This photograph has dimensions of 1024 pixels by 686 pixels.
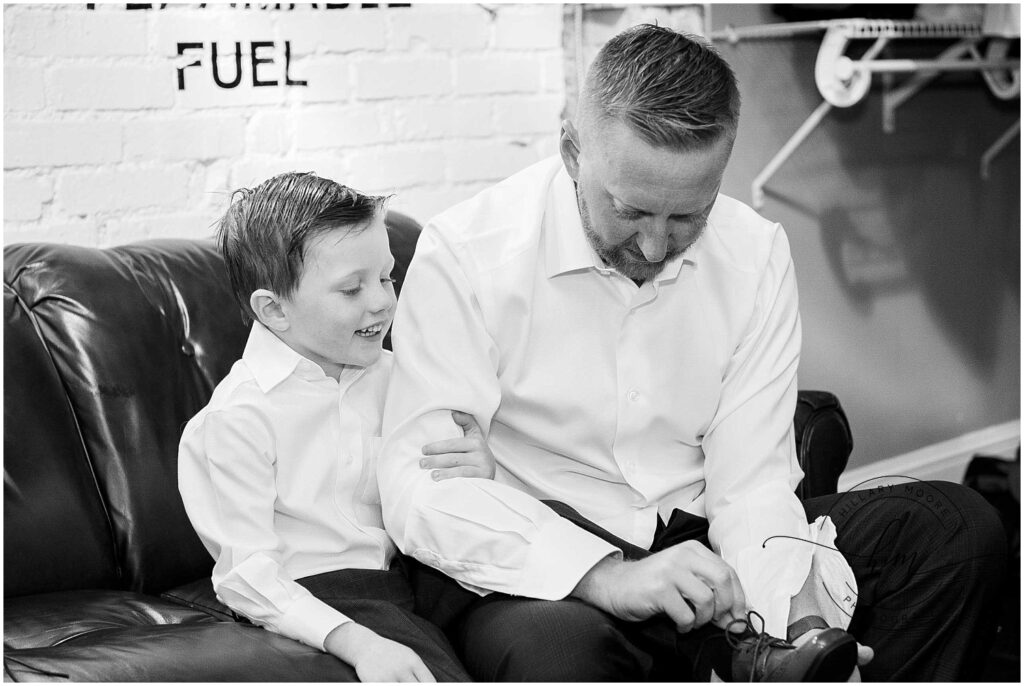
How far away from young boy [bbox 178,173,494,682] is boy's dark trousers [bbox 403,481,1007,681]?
5cm

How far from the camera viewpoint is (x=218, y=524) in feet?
4.31

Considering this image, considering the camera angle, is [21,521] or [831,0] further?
[831,0]

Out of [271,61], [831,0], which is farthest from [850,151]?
[271,61]

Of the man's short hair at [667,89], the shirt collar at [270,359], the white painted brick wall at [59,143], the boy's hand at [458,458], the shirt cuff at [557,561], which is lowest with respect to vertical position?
the shirt cuff at [557,561]

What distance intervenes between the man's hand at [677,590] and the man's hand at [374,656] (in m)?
0.21

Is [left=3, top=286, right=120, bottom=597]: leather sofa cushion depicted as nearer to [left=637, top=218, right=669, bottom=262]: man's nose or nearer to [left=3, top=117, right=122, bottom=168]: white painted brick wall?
[left=3, top=117, right=122, bottom=168]: white painted brick wall

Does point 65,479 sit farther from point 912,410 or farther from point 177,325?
point 912,410

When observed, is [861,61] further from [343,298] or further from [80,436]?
[80,436]

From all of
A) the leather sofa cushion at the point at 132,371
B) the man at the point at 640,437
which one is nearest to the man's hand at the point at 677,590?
the man at the point at 640,437

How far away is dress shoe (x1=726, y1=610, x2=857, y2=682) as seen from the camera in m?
1.12

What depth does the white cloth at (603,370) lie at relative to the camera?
55.6 inches

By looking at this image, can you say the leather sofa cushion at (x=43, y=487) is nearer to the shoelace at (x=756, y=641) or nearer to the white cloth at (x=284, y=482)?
the white cloth at (x=284, y=482)

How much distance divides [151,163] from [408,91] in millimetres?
552

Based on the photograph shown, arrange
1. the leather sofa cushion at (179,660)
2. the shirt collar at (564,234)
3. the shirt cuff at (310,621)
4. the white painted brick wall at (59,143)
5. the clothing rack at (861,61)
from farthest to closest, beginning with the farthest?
the clothing rack at (861,61) < the white painted brick wall at (59,143) < the shirt collar at (564,234) < the shirt cuff at (310,621) < the leather sofa cushion at (179,660)
